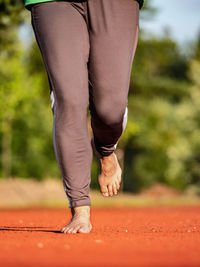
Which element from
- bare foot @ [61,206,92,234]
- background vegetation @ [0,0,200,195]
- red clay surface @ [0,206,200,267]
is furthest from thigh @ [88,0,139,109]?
background vegetation @ [0,0,200,195]

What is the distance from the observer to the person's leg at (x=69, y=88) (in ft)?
13.1

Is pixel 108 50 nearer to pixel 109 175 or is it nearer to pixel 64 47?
pixel 64 47

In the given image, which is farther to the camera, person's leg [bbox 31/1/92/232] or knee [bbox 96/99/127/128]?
knee [bbox 96/99/127/128]

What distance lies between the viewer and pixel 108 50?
13.5 ft

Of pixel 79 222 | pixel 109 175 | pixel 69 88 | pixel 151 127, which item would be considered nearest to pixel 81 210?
pixel 79 222

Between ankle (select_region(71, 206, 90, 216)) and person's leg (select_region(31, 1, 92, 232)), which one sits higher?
person's leg (select_region(31, 1, 92, 232))

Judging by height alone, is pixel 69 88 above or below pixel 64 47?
below

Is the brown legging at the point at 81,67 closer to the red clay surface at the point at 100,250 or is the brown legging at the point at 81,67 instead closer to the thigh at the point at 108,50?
the thigh at the point at 108,50

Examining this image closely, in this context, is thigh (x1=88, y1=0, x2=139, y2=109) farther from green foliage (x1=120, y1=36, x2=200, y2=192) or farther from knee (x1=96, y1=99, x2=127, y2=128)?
green foliage (x1=120, y1=36, x2=200, y2=192)

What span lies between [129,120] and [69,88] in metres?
26.6

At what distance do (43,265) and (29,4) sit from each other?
2.14 meters

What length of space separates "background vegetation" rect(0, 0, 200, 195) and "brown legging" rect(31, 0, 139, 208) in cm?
702

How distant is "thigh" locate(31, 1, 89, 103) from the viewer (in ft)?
13.0

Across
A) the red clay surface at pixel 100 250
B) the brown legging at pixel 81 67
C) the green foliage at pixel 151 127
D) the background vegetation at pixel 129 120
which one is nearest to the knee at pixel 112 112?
the brown legging at pixel 81 67
